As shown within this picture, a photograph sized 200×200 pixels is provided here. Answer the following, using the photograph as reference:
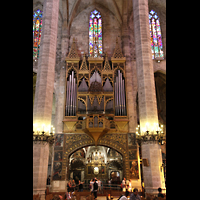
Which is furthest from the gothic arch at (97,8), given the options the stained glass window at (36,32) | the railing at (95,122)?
the railing at (95,122)

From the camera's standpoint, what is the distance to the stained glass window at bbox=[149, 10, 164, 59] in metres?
21.1

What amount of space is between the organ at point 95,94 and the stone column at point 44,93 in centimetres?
548

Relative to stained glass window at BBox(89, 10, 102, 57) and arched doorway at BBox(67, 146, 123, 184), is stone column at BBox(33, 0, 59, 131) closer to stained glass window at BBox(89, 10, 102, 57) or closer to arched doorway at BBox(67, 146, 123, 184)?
stained glass window at BBox(89, 10, 102, 57)

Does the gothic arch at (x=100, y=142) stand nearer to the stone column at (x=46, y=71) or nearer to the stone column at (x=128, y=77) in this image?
the stone column at (x=128, y=77)

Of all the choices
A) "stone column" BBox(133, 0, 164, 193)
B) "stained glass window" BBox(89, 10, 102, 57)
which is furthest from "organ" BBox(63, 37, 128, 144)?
"stone column" BBox(133, 0, 164, 193)

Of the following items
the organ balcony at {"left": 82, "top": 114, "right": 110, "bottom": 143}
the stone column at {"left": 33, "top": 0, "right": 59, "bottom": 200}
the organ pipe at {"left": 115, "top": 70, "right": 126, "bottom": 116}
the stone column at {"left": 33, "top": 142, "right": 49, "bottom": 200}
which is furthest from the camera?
the organ pipe at {"left": 115, "top": 70, "right": 126, "bottom": 116}

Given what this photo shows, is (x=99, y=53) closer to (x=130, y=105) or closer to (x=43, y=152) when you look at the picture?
(x=130, y=105)

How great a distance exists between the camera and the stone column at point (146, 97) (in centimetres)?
1080

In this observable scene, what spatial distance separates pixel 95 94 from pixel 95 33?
7.06 m

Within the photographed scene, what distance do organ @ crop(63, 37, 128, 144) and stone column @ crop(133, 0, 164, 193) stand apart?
532 cm

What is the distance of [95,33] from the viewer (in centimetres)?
2131
